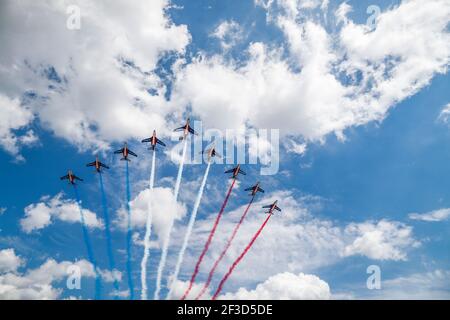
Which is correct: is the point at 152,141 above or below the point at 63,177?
above
